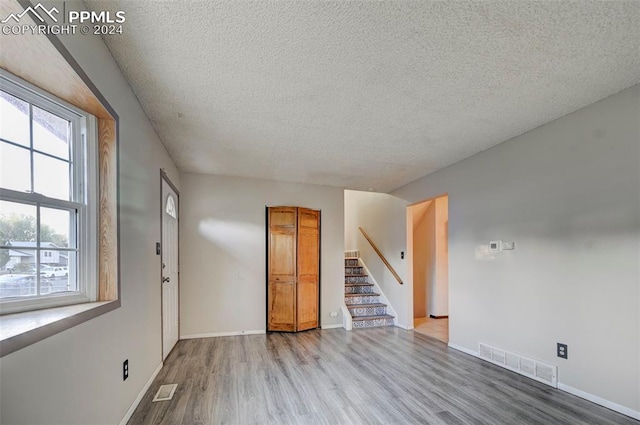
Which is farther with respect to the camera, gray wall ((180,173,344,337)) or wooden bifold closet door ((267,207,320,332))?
wooden bifold closet door ((267,207,320,332))

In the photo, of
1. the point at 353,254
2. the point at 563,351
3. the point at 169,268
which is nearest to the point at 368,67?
the point at 563,351

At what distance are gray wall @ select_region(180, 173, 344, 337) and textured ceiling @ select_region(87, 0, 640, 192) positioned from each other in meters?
1.48

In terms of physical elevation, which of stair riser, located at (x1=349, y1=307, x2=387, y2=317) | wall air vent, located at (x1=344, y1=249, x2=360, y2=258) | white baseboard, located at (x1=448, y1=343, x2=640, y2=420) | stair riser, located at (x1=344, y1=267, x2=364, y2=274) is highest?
wall air vent, located at (x1=344, y1=249, x2=360, y2=258)

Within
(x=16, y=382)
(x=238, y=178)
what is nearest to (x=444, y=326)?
(x=238, y=178)

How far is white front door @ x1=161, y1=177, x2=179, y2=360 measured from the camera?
3656mm

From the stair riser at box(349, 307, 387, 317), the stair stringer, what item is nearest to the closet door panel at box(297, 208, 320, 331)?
the stair riser at box(349, 307, 387, 317)

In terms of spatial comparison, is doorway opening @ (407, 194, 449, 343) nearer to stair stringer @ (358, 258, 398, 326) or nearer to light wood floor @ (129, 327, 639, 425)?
stair stringer @ (358, 258, 398, 326)

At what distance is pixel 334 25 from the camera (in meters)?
1.74

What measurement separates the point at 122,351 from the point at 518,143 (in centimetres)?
419

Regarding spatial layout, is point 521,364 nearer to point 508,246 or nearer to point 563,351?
point 563,351

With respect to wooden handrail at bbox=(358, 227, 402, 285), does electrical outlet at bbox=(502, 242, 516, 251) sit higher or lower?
higher

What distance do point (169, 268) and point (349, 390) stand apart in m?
2.69

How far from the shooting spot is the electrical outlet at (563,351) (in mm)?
2850

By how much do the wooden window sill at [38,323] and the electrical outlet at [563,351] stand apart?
3.78 m
